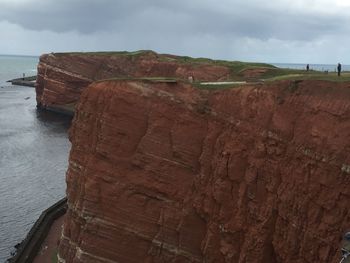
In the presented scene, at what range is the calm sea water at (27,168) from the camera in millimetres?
49406

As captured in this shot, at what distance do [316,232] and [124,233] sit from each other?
1151 cm

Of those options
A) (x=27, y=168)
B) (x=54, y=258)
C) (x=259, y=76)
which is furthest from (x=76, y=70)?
(x=54, y=258)

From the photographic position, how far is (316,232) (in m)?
22.5

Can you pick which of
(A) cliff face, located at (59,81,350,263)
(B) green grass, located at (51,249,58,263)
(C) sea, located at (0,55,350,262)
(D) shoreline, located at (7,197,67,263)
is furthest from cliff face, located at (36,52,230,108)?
(A) cliff face, located at (59,81,350,263)

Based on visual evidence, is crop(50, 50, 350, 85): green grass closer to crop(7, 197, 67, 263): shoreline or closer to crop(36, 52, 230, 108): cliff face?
crop(36, 52, 230, 108): cliff face

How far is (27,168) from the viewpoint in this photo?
66.9 m

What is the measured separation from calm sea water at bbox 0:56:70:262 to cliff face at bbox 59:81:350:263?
17.2 m

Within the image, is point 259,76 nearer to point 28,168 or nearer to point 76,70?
point 28,168

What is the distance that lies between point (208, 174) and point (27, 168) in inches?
1738

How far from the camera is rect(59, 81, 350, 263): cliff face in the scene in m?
22.8

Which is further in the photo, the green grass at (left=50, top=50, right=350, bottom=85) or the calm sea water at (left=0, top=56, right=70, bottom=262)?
the calm sea water at (left=0, top=56, right=70, bottom=262)

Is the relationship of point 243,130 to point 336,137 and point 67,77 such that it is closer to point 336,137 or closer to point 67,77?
point 336,137

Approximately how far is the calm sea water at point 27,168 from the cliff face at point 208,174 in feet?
56.4

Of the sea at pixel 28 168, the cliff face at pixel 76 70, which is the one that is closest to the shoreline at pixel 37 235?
the sea at pixel 28 168
